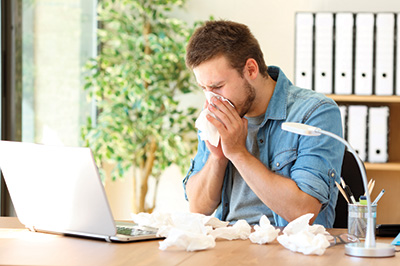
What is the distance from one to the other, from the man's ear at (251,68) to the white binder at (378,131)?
120cm

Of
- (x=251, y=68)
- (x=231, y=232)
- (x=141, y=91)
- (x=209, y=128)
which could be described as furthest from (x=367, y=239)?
(x=141, y=91)

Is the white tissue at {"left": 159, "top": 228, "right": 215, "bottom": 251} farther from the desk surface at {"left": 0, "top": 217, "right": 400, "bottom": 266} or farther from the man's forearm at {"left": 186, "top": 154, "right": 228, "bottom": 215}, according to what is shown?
the man's forearm at {"left": 186, "top": 154, "right": 228, "bottom": 215}

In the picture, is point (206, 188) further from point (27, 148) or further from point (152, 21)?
point (152, 21)

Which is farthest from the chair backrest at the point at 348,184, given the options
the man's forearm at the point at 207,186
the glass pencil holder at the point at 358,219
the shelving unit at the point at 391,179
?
the shelving unit at the point at 391,179

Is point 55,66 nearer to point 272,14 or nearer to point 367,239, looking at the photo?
point 272,14

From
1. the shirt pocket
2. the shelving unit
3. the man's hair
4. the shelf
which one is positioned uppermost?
the man's hair

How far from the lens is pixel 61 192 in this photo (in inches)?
56.8

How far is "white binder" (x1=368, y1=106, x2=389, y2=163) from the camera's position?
2984mm

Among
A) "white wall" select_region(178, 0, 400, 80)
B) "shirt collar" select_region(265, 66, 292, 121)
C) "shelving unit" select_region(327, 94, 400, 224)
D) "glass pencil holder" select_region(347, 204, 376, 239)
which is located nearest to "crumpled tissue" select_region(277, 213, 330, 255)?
"glass pencil holder" select_region(347, 204, 376, 239)

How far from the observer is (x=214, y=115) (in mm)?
1856

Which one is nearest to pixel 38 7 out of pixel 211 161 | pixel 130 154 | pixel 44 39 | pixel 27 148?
pixel 44 39

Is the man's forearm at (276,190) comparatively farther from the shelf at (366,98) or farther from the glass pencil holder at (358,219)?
the shelf at (366,98)

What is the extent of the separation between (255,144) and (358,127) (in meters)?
1.19

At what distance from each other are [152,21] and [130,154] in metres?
0.75
